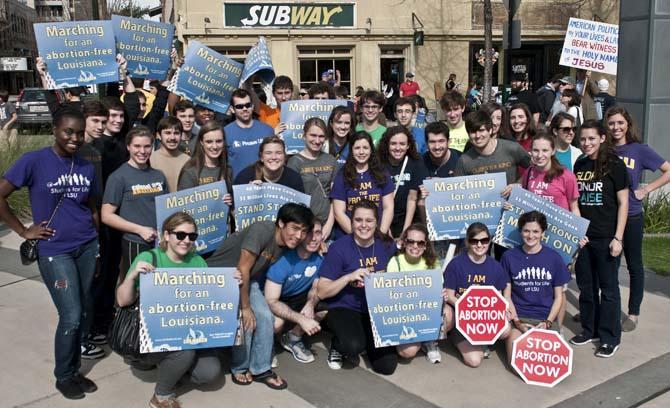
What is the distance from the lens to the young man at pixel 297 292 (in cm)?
463

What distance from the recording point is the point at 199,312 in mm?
4180

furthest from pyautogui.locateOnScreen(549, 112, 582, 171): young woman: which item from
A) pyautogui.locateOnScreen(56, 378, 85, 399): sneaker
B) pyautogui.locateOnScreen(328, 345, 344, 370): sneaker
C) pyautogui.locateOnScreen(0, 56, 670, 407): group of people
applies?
pyautogui.locateOnScreen(56, 378, 85, 399): sneaker

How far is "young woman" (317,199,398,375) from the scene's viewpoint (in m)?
4.61

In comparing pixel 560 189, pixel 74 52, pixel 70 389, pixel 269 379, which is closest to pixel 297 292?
pixel 269 379

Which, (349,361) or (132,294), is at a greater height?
(132,294)

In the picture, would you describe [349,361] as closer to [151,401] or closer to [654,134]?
[151,401]

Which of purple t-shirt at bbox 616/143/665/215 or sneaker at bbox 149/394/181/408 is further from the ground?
purple t-shirt at bbox 616/143/665/215

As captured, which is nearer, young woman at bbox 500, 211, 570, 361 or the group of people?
the group of people

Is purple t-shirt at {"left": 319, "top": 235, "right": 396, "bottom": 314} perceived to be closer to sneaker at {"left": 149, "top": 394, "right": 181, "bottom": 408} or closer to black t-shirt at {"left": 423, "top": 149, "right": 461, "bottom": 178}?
black t-shirt at {"left": 423, "top": 149, "right": 461, "bottom": 178}

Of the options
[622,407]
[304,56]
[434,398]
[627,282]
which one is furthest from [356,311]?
[304,56]

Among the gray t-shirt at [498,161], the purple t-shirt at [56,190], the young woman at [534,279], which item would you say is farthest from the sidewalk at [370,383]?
the gray t-shirt at [498,161]

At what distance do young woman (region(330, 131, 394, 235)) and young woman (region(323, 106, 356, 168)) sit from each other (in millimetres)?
519

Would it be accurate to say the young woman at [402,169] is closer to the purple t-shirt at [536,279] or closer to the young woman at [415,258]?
the young woman at [415,258]

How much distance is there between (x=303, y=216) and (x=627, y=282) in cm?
384
